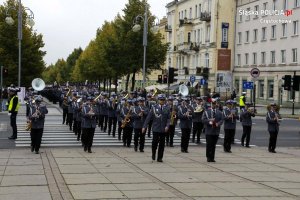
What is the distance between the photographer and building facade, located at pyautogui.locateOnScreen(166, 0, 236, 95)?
72.8 meters

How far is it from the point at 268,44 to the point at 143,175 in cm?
5320

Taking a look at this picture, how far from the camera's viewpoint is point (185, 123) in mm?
20047

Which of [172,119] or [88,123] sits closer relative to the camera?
[88,123]

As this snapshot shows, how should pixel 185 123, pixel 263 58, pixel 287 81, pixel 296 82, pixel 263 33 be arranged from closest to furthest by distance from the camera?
pixel 185 123 < pixel 296 82 < pixel 287 81 < pixel 263 33 < pixel 263 58

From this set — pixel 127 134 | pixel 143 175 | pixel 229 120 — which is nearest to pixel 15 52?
pixel 127 134

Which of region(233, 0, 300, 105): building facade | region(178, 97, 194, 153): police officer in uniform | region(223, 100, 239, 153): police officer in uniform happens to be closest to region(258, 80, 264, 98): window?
region(233, 0, 300, 105): building facade

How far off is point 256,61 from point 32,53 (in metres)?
25.3

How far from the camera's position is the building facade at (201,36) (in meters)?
72.8

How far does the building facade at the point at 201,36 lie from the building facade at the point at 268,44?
1744 millimetres

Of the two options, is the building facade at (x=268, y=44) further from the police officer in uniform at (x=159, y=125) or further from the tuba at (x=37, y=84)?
the police officer in uniform at (x=159, y=125)

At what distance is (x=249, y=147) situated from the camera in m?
21.4

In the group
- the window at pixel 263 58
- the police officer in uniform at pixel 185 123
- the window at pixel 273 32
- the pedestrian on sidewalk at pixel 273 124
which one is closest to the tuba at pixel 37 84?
the police officer in uniform at pixel 185 123

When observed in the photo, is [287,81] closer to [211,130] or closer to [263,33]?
[263,33]

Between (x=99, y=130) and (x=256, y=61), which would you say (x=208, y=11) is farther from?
(x=99, y=130)
